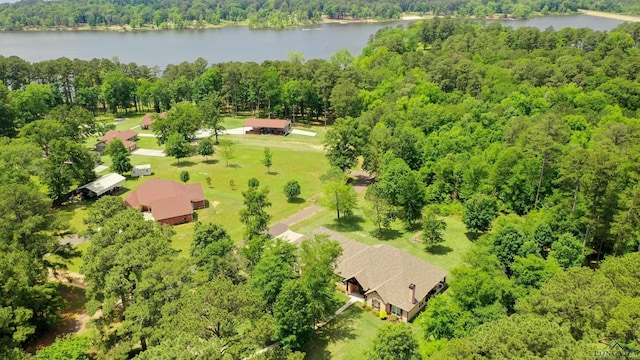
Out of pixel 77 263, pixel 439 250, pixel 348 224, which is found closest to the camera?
pixel 77 263

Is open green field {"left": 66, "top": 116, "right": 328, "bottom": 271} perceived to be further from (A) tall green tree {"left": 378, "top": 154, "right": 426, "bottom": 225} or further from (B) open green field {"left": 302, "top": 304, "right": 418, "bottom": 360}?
(B) open green field {"left": 302, "top": 304, "right": 418, "bottom": 360}

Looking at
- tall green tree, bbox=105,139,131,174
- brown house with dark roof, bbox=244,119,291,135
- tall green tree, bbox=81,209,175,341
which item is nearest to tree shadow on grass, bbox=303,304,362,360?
tall green tree, bbox=81,209,175,341

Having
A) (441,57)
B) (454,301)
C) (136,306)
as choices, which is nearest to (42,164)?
(136,306)

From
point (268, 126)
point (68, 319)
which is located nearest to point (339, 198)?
point (68, 319)

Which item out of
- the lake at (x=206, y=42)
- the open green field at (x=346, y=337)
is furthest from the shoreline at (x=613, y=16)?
the open green field at (x=346, y=337)

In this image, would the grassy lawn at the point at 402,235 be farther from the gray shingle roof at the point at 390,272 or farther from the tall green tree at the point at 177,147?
the tall green tree at the point at 177,147

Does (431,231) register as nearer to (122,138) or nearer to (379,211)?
(379,211)
